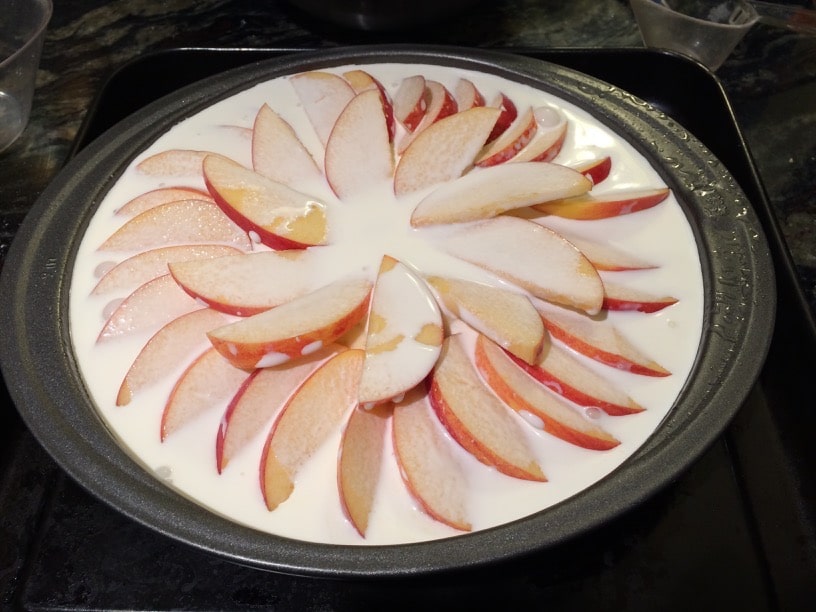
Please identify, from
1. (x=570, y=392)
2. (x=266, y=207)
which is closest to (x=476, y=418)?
(x=570, y=392)

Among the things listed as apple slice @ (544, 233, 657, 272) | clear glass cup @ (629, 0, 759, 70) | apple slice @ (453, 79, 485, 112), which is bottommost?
apple slice @ (544, 233, 657, 272)

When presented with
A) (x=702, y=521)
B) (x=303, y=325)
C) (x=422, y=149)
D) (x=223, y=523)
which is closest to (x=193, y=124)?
(x=422, y=149)

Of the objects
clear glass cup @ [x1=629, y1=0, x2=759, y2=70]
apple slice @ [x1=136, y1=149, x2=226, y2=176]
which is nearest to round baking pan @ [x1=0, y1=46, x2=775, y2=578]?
apple slice @ [x1=136, y1=149, x2=226, y2=176]

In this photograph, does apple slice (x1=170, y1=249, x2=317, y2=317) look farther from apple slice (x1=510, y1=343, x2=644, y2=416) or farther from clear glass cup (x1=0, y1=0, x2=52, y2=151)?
clear glass cup (x1=0, y1=0, x2=52, y2=151)

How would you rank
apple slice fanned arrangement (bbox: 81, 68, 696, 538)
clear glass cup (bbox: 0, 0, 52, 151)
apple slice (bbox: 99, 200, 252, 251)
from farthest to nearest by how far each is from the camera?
1. clear glass cup (bbox: 0, 0, 52, 151)
2. apple slice (bbox: 99, 200, 252, 251)
3. apple slice fanned arrangement (bbox: 81, 68, 696, 538)

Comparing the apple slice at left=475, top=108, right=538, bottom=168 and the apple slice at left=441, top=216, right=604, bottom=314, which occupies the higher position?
the apple slice at left=475, top=108, right=538, bottom=168

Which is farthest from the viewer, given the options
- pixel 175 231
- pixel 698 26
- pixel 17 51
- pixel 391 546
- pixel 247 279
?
pixel 698 26

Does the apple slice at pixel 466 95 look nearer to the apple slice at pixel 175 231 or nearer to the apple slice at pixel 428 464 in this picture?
the apple slice at pixel 175 231

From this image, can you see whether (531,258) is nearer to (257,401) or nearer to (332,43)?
(257,401)
